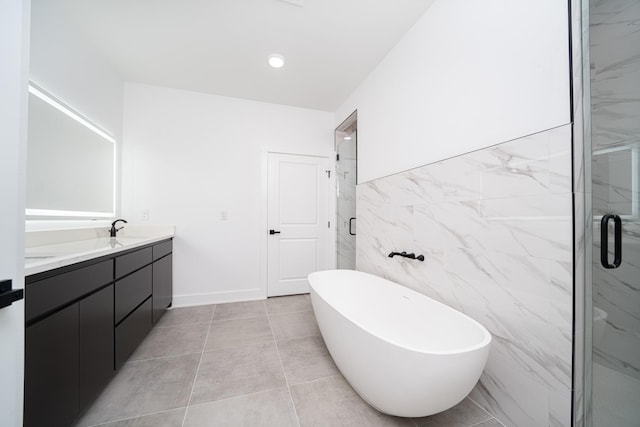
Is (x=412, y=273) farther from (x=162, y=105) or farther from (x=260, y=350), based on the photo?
(x=162, y=105)

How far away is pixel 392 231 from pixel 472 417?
4.17ft

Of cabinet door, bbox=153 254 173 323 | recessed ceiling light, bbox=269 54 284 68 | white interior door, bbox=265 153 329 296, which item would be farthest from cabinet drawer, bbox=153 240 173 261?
recessed ceiling light, bbox=269 54 284 68

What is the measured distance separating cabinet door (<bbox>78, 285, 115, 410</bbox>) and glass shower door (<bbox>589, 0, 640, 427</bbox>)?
224 cm

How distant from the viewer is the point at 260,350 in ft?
6.00

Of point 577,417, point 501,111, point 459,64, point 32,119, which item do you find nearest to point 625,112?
point 501,111

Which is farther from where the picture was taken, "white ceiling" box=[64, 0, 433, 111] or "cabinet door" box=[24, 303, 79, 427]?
"white ceiling" box=[64, 0, 433, 111]

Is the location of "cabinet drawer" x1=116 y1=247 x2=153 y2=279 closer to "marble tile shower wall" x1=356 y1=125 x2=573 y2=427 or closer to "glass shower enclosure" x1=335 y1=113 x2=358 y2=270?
"marble tile shower wall" x1=356 y1=125 x2=573 y2=427

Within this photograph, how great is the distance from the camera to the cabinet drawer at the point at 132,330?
146 centimetres

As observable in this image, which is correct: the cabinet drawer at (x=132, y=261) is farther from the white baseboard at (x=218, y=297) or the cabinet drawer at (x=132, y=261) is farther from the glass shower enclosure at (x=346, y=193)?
the glass shower enclosure at (x=346, y=193)

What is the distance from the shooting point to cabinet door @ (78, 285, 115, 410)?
1.10 metres

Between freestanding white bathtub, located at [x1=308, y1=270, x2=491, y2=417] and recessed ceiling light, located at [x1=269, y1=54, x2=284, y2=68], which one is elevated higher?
recessed ceiling light, located at [x1=269, y1=54, x2=284, y2=68]

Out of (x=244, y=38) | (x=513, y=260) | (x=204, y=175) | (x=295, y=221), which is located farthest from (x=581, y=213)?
(x=204, y=175)

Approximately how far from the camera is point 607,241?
85 cm

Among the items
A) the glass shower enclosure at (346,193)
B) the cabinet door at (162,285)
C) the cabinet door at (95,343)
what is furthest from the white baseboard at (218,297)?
the cabinet door at (95,343)
